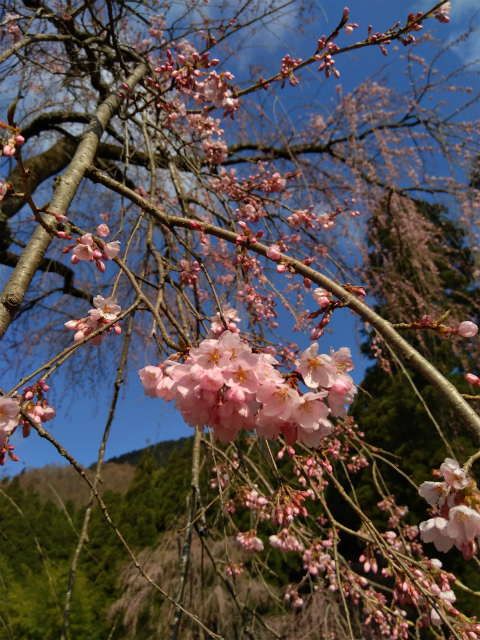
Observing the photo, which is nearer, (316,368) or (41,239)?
(316,368)

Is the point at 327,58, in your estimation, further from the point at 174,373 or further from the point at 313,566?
the point at 313,566

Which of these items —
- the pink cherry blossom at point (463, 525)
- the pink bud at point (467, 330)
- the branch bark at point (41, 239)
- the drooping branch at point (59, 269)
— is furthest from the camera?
the drooping branch at point (59, 269)

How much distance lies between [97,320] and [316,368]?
61cm

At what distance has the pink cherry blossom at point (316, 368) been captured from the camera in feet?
2.33

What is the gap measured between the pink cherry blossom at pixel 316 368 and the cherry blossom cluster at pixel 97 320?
516mm

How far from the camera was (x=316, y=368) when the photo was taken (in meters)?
0.73

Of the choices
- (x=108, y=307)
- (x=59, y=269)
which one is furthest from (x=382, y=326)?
(x=59, y=269)

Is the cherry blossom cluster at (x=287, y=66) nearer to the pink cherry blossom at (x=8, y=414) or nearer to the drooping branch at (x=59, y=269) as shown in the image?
the pink cherry blossom at (x=8, y=414)

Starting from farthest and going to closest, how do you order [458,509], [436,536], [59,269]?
[59,269]
[436,536]
[458,509]

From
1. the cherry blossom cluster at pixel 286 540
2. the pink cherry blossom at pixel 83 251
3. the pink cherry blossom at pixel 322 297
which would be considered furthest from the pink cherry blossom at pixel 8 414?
the cherry blossom cluster at pixel 286 540

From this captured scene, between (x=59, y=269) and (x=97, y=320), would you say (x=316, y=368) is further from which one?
(x=59, y=269)

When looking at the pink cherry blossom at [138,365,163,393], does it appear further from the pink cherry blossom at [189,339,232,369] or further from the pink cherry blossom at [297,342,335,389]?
the pink cherry blossom at [297,342,335,389]

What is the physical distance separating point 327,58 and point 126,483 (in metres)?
11.0

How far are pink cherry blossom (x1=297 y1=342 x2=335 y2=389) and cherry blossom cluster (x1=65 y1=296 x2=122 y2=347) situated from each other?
52 centimetres
